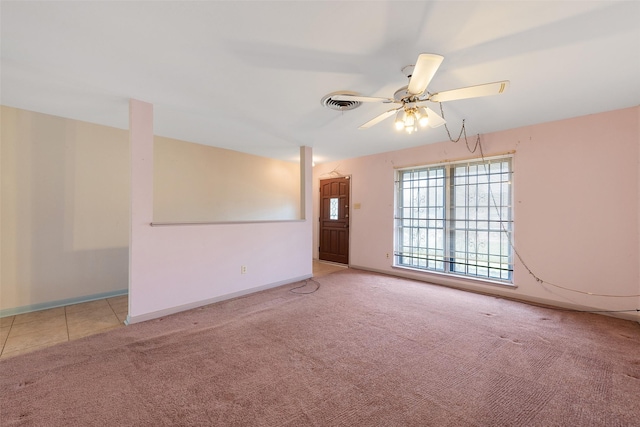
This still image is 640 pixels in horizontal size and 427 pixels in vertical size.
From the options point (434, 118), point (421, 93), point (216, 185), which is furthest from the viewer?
point (216, 185)

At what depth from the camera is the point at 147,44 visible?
1878 millimetres

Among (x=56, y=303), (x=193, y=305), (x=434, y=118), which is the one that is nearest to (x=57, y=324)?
(x=56, y=303)

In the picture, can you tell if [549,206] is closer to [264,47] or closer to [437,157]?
[437,157]

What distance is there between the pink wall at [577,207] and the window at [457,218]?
0.61ft

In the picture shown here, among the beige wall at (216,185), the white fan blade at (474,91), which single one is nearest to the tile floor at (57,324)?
the beige wall at (216,185)

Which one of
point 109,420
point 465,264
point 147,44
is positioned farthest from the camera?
point 465,264

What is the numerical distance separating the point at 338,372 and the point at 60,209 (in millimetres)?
3988

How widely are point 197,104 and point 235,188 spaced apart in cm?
233

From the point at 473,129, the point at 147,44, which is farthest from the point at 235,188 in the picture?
the point at 473,129

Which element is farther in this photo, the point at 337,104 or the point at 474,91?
the point at 337,104

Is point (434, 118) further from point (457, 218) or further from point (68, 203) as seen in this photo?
point (68, 203)

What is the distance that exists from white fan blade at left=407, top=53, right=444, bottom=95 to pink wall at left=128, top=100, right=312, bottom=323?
2852 mm

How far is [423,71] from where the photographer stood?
1.69 metres

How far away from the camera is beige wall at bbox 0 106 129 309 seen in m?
2.96
